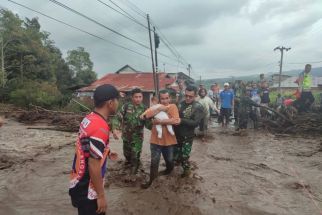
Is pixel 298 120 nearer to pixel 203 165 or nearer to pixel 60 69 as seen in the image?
pixel 203 165

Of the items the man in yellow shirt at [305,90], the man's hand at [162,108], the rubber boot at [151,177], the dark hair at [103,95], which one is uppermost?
the dark hair at [103,95]

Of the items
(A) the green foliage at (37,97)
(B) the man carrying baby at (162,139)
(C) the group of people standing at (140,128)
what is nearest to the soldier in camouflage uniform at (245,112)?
(C) the group of people standing at (140,128)

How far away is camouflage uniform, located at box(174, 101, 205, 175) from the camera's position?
627cm

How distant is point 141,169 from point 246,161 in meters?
2.88

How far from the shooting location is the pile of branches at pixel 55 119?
48.3ft

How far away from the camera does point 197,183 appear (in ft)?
21.2

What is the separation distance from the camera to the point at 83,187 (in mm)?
2918

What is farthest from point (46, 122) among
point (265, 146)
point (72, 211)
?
point (72, 211)

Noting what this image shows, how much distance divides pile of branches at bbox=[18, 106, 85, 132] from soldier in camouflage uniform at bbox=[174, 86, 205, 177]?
29.2 feet

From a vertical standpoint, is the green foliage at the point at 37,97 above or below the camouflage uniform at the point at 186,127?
below

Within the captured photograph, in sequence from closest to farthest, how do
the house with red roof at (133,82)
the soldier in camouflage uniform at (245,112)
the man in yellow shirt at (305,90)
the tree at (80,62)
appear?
the man in yellow shirt at (305,90) < the soldier in camouflage uniform at (245,112) < the house with red roof at (133,82) < the tree at (80,62)

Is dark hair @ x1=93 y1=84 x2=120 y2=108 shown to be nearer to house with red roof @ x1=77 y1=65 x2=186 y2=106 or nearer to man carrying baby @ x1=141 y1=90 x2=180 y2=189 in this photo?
man carrying baby @ x1=141 y1=90 x2=180 y2=189

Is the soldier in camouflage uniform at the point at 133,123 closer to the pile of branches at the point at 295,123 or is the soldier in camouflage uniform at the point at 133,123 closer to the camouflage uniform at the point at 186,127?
the camouflage uniform at the point at 186,127

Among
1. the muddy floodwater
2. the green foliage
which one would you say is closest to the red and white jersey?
the muddy floodwater
